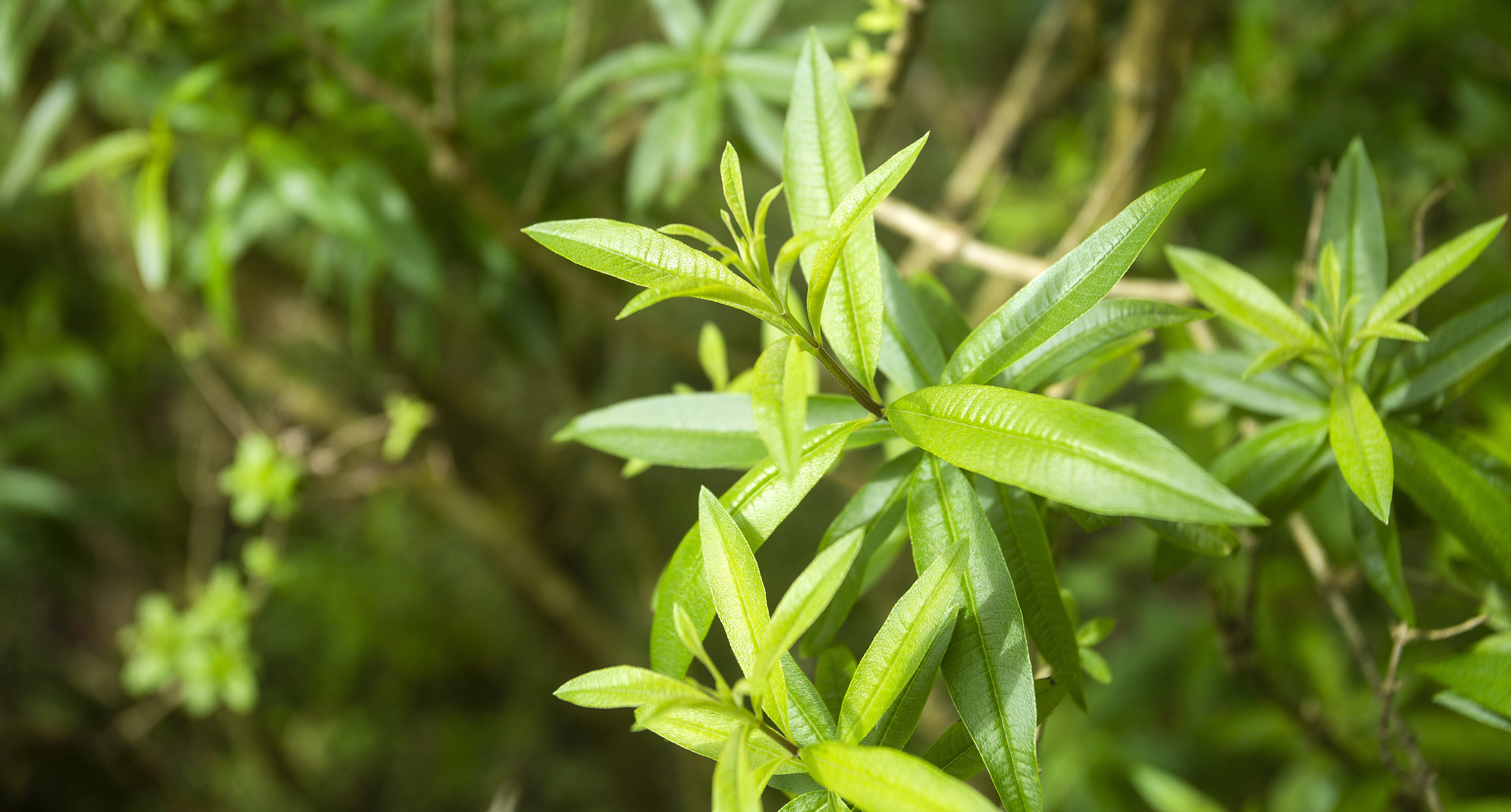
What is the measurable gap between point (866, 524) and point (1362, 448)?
0.23 m

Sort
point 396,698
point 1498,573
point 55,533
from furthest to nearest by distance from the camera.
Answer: point 396,698, point 55,533, point 1498,573

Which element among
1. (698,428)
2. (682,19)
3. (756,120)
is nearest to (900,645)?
(698,428)

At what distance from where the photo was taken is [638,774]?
6.13 feet

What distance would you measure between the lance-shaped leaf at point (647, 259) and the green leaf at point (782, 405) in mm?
23

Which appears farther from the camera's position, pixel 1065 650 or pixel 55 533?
pixel 55 533

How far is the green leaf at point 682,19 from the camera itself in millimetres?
886

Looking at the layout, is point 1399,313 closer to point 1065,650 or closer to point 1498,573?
point 1498,573

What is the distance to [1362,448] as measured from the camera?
38cm

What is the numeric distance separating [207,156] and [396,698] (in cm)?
143

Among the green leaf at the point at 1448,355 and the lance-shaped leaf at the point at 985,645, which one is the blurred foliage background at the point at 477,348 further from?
the lance-shaped leaf at the point at 985,645

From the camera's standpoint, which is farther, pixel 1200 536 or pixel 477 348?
pixel 477 348

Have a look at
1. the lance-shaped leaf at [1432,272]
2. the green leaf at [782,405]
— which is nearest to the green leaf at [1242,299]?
the lance-shaped leaf at [1432,272]

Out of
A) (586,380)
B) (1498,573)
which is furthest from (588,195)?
(1498,573)

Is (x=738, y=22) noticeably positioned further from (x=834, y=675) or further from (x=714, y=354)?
(x=834, y=675)
